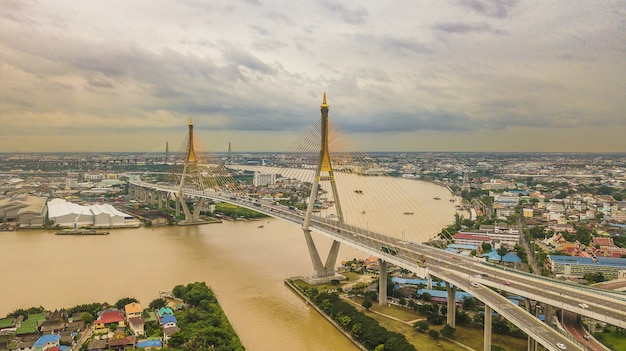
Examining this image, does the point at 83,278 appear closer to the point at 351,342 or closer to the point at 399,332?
the point at 351,342

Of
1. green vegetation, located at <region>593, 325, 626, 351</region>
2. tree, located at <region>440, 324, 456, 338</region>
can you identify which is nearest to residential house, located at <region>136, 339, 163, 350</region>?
tree, located at <region>440, 324, 456, 338</region>

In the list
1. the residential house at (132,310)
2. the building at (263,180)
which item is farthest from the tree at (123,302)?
the building at (263,180)

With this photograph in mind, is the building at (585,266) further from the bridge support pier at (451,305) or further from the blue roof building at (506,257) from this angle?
the bridge support pier at (451,305)

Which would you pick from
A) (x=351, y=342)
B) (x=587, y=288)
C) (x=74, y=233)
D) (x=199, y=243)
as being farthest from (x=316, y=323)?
(x=74, y=233)

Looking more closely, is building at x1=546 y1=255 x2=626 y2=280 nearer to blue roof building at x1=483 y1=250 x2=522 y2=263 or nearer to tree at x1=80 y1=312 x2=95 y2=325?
blue roof building at x1=483 y1=250 x2=522 y2=263

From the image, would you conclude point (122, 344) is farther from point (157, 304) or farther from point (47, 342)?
point (157, 304)

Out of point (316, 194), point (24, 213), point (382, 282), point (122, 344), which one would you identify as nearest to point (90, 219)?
point (24, 213)
